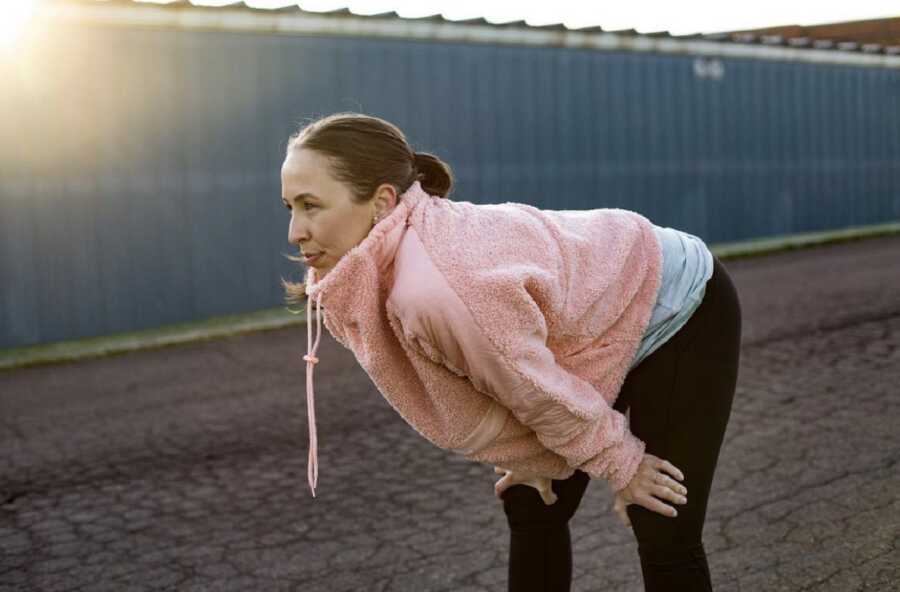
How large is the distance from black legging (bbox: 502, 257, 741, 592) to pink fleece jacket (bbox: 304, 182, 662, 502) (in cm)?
7

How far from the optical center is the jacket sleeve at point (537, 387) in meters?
2.05

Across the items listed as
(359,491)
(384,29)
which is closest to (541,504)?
(359,491)

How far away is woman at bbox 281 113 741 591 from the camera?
209 cm

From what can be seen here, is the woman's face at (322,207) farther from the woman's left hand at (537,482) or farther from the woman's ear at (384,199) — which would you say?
the woman's left hand at (537,482)

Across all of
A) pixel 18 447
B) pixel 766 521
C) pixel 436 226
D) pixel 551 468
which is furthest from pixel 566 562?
pixel 18 447

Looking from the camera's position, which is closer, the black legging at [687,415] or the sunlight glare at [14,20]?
the black legging at [687,415]

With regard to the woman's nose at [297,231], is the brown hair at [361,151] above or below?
above

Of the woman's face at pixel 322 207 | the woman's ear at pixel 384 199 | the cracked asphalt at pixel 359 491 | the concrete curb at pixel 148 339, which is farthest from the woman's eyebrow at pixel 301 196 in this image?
the concrete curb at pixel 148 339

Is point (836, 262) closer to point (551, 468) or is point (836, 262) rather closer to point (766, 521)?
→ point (766, 521)

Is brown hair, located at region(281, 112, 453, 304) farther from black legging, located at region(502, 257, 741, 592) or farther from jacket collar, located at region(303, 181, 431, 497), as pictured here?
black legging, located at region(502, 257, 741, 592)

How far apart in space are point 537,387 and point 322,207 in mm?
569

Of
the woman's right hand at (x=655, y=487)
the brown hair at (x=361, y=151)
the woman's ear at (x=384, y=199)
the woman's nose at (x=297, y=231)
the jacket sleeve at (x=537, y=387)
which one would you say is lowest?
the woman's right hand at (x=655, y=487)

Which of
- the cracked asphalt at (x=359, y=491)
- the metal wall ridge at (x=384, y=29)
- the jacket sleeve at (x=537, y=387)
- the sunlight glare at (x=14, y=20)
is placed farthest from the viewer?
the metal wall ridge at (x=384, y=29)

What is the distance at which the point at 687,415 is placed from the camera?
238cm
